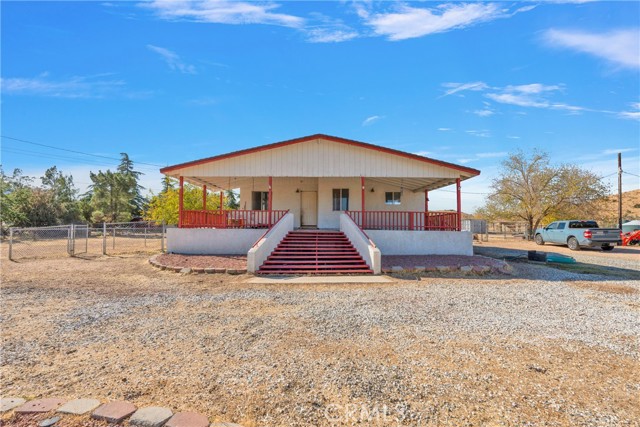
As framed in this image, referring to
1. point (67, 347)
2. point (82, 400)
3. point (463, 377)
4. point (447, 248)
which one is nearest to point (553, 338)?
point (463, 377)

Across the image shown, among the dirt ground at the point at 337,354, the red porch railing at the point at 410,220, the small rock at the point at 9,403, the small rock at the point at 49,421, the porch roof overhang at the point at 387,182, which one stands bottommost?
the dirt ground at the point at 337,354

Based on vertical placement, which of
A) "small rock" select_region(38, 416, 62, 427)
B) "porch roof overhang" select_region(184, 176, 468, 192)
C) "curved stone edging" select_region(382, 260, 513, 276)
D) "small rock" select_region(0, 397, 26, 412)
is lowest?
"small rock" select_region(38, 416, 62, 427)

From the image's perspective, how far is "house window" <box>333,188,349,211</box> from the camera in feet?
55.5

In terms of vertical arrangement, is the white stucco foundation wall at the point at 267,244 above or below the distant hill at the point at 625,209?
below

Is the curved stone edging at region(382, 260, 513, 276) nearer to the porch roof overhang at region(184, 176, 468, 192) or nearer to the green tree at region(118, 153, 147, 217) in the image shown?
the porch roof overhang at region(184, 176, 468, 192)

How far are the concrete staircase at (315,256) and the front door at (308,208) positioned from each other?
3.72 meters

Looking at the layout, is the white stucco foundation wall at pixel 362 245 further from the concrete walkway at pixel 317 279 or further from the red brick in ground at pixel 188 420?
the red brick in ground at pixel 188 420

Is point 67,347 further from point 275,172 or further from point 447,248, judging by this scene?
point 447,248

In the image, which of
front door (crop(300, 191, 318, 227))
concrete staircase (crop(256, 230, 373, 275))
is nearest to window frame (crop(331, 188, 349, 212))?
front door (crop(300, 191, 318, 227))

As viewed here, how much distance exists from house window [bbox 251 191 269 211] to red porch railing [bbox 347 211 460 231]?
5305mm

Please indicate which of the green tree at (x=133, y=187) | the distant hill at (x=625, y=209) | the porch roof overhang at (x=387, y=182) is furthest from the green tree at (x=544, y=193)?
the green tree at (x=133, y=187)

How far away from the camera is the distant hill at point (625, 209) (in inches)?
1083

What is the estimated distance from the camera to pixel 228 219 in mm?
15297

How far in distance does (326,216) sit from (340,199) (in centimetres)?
119
